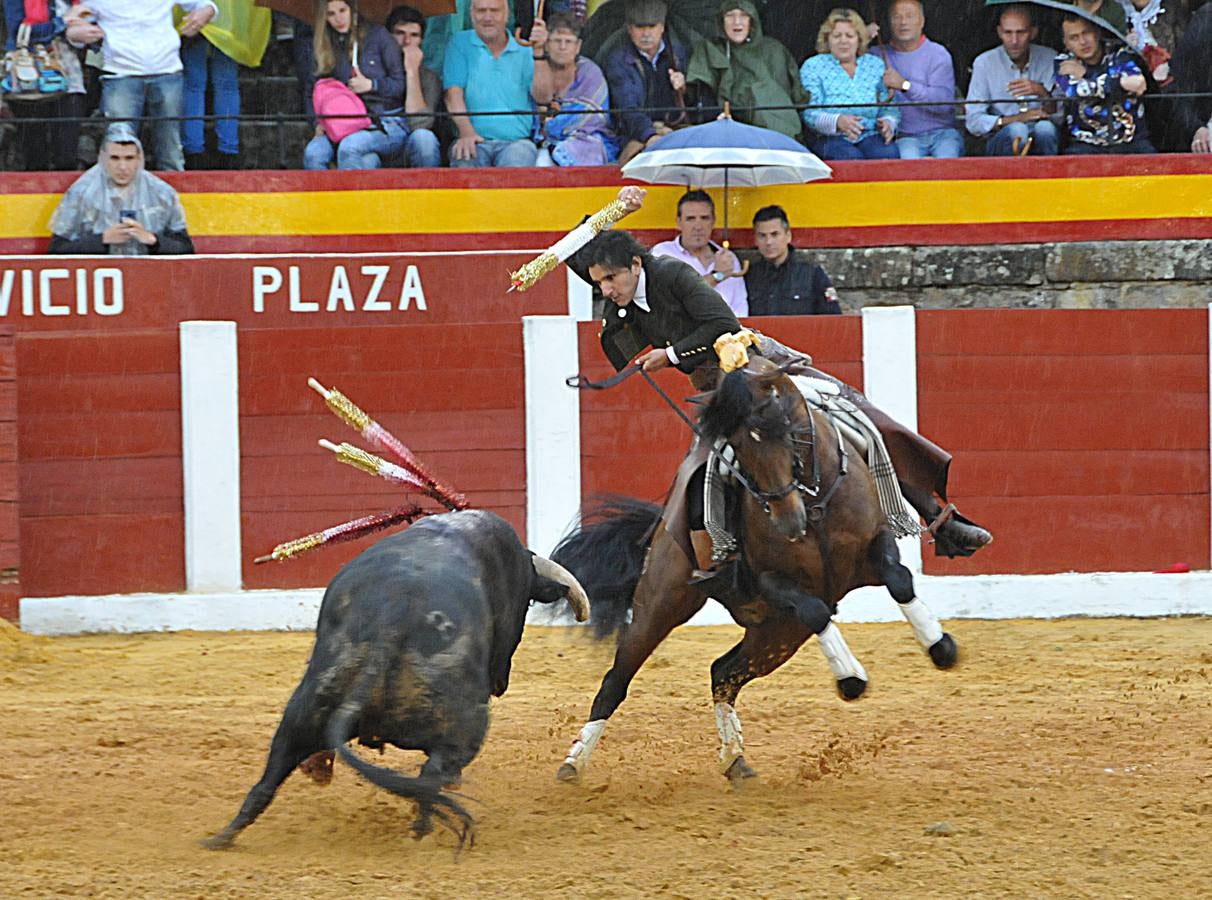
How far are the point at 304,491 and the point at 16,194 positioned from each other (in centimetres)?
261

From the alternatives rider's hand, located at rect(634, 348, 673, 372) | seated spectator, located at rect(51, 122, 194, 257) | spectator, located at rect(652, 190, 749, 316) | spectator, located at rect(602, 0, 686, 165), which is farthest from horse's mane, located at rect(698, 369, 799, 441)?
spectator, located at rect(602, 0, 686, 165)

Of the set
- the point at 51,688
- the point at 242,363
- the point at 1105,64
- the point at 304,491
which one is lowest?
the point at 51,688

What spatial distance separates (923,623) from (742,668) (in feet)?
2.31

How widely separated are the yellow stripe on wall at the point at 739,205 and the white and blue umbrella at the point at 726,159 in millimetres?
355

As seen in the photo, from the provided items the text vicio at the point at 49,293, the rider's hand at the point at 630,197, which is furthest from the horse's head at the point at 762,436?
the text vicio at the point at 49,293

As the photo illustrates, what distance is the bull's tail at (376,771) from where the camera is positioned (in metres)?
4.11

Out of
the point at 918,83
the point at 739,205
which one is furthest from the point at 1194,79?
the point at 739,205

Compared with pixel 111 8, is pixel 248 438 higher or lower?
lower

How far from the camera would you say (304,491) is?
8984mm

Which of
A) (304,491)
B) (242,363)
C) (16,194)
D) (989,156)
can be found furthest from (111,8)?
(989,156)

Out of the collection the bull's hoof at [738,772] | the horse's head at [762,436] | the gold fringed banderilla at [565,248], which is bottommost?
the bull's hoof at [738,772]

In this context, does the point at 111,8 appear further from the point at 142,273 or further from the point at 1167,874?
the point at 1167,874

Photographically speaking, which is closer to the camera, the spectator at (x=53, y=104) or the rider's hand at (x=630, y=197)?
the rider's hand at (x=630, y=197)

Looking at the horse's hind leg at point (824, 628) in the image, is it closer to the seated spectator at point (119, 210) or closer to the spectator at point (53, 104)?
the seated spectator at point (119, 210)
